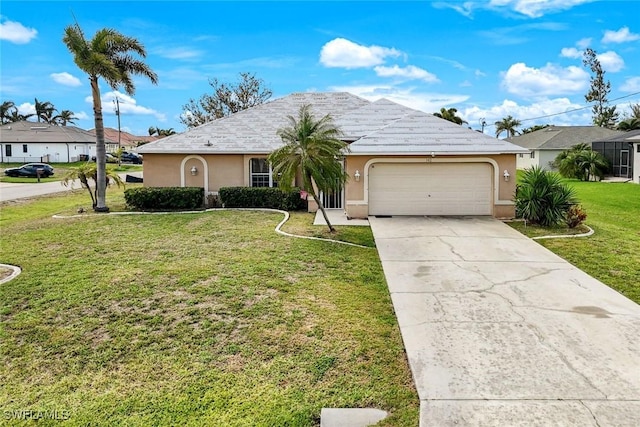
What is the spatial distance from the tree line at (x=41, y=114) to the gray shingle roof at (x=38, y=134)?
704 inches

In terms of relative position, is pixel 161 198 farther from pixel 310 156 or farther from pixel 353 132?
pixel 310 156

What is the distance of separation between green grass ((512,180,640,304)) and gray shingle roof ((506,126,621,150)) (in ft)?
72.8

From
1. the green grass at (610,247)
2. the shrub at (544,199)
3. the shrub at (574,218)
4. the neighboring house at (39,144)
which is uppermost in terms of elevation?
the neighboring house at (39,144)

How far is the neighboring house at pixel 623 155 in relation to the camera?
30922 millimetres

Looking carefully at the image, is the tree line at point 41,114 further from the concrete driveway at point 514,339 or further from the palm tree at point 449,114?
the concrete driveway at point 514,339

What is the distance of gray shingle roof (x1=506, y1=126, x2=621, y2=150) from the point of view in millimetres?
41062

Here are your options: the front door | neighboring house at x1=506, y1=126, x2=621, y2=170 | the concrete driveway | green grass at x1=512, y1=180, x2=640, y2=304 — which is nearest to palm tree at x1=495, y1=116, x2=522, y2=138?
neighboring house at x1=506, y1=126, x2=621, y2=170

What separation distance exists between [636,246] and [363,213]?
7.78 m

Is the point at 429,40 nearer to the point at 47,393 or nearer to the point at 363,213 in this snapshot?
the point at 363,213

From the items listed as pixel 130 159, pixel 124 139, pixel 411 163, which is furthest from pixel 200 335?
pixel 124 139

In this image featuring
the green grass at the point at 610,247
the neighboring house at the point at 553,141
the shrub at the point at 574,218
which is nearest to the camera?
the green grass at the point at 610,247

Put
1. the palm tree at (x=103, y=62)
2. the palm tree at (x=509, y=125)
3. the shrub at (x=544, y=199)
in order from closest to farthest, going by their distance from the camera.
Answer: the shrub at (x=544, y=199) → the palm tree at (x=103, y=62) → the palm tree at (x=509, y=125)

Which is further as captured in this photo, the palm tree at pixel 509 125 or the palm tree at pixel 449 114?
the palm tree at pixel 509 125

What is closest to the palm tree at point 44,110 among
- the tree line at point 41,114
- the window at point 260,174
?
the tree line at point 41,114
